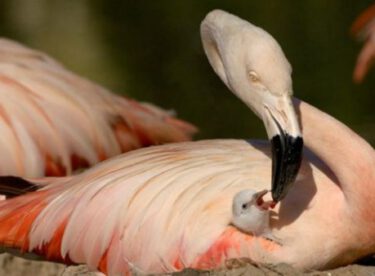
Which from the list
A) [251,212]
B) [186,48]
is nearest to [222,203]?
[251,212]

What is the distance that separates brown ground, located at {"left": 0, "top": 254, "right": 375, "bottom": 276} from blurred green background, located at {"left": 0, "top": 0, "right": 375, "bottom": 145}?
2894 millimetres

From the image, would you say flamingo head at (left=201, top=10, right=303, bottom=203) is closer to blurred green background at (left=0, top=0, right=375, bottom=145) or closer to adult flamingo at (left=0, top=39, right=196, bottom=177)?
adult flamingo at (left=0, top=39, right=196, bottom=177)

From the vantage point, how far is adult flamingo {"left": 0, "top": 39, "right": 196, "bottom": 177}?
18.8ft

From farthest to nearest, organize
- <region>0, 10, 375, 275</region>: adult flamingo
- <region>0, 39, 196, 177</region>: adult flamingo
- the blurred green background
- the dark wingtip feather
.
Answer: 1. the blurred green background
2. <region>0, 39, 196, 177</region>: adult flamingo
3. the dark wingtip feather
4. <region>0, 10, 375, 275</region>: adult flamingo

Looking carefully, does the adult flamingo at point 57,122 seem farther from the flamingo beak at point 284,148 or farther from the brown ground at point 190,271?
the flamingo beak at point 284,148

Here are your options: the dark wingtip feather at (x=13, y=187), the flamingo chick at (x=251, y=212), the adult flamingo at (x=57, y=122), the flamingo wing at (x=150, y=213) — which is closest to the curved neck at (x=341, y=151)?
the flamingo wing at (x=150, y=213)

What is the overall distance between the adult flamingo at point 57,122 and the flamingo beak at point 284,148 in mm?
1394

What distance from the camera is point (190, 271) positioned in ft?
15.0

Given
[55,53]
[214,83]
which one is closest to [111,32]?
[55,53]

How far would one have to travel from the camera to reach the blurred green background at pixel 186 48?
8.17 metres

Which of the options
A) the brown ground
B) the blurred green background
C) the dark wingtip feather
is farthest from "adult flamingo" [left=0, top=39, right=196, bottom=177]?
the blurred green background

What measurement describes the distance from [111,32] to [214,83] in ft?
3.48

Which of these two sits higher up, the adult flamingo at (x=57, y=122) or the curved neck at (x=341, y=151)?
the curved neck at (x=341, y=151)

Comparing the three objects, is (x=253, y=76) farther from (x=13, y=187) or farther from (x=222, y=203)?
(x=13, y=187)
